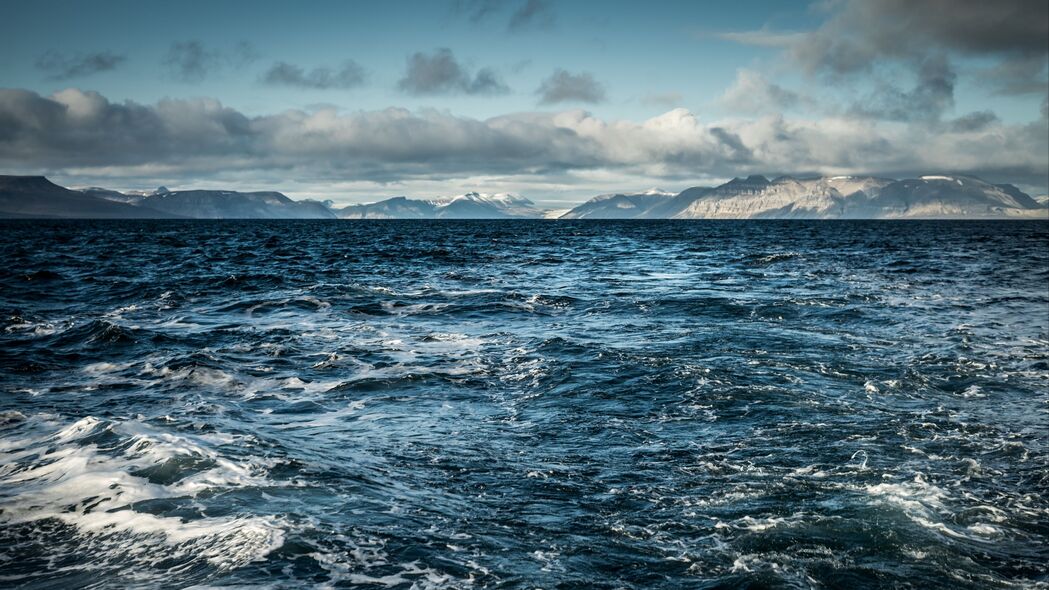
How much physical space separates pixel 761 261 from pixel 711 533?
46.9 m

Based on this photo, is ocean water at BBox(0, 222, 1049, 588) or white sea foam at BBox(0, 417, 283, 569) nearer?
ocean water at BBox(0, 222, 1049, 588)

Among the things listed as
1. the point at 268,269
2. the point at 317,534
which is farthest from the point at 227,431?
the point at 268,269

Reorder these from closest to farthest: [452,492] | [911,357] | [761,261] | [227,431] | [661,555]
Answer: [661,555]
[452,492]
[227,431]
[911,357]
[761,261]

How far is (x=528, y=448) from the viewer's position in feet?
37.1

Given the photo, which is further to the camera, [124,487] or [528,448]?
[528,448]

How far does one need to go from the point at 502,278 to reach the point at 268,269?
55.0 feet

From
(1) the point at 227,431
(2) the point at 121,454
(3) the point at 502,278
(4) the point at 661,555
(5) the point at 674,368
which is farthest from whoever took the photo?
(3) the point at 502,278

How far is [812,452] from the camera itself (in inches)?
428

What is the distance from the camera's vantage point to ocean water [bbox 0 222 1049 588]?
Result: 7.48m

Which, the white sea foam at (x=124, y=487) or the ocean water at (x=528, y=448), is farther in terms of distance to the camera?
the white sea foam at (x=124, y=487)

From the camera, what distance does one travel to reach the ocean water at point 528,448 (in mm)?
7477

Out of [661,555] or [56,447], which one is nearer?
[661,555]

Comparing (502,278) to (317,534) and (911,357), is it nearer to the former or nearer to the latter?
(911,357)

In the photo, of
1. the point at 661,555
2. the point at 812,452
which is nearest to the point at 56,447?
the point at 661,555
